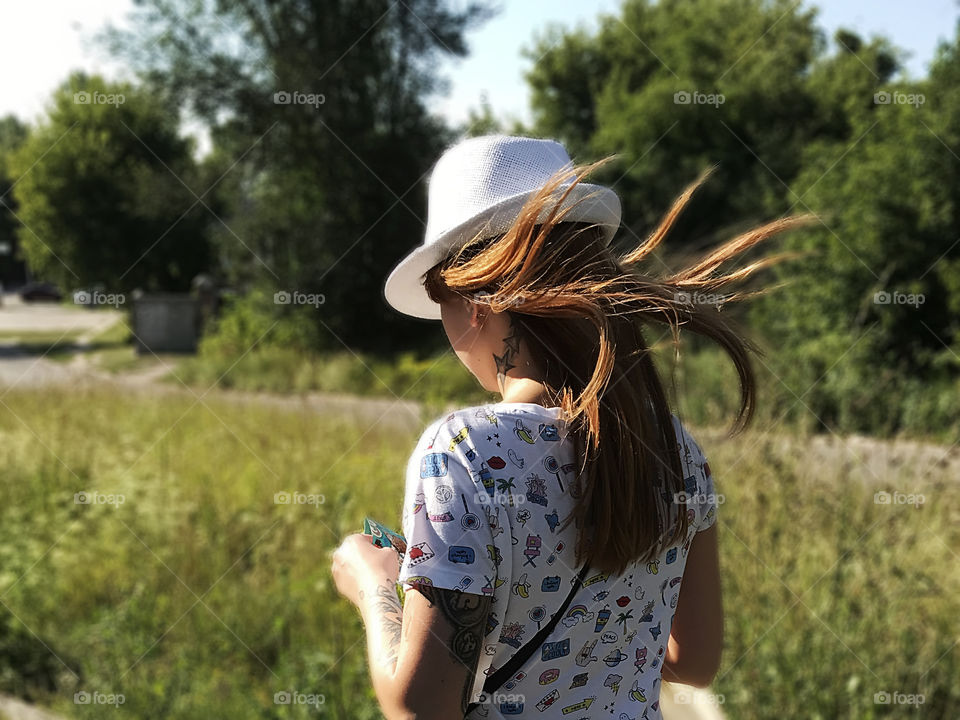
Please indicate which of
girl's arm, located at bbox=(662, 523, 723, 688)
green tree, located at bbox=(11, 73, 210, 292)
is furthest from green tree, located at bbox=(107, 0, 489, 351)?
girl's arm, located at bbox=(662, 523, 723, 688)

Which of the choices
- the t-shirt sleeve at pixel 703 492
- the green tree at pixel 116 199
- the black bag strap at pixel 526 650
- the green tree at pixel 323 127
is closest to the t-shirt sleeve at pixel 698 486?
the t-shirt sleeve at pixel 703 492

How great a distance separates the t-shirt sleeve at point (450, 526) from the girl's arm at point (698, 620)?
0.49 m

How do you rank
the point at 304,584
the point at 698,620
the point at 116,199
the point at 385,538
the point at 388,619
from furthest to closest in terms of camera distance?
the point at 116,199 < the point at 304,584 < the point at 698,620 < the point at 385,538 < the point at 388,619

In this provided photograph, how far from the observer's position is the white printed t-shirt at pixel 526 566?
112 centimetres

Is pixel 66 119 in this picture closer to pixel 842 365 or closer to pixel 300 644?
pixel 842 365

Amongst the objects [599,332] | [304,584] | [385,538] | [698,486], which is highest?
[599,332]

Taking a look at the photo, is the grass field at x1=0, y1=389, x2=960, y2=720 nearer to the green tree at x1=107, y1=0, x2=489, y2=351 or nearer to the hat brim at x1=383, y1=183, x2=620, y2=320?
the hat brim at x1=383, y1=183, x2=620, y2=320

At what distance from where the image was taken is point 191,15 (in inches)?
663

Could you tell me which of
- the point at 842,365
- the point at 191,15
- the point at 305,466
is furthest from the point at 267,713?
the point at 191,15

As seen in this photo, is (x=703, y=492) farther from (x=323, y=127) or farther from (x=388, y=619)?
(x=323, y=127)

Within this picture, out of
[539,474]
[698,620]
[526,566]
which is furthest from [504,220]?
[698,620]

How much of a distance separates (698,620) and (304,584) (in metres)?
2.40

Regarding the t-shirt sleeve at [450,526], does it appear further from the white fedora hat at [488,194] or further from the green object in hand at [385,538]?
the white fedora hat at [488,194]

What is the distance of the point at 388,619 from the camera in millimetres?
1209
